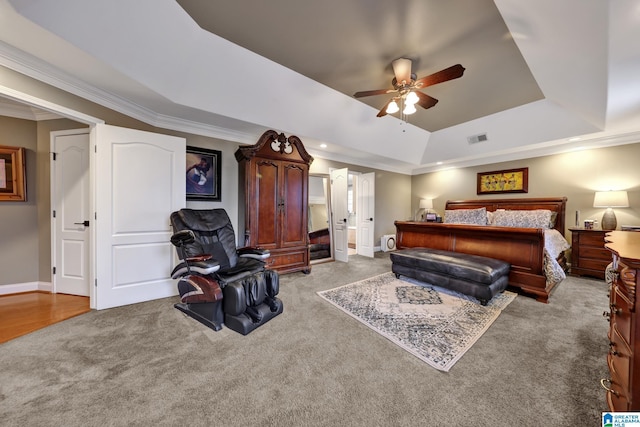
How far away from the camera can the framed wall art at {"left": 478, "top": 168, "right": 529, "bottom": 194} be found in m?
4.99

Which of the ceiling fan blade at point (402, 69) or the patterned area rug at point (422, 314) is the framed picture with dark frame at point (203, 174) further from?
the ceiling fan blade at point (402, 69)

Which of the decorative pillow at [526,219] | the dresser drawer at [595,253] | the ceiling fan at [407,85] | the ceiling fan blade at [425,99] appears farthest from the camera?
the decorative pillow at [526,219]

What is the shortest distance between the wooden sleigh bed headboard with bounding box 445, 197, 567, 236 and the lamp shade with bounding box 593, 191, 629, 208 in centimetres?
56

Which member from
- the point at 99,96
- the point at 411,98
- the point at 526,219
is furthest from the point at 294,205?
the point at 526,219

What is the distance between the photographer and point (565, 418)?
129cm

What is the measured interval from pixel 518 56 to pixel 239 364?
424 centimetres

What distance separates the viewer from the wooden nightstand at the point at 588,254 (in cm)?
373

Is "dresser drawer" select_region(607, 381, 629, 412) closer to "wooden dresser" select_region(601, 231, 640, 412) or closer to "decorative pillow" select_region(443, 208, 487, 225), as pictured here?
"wooden dresser" select_region(601, 231, 640, 412)

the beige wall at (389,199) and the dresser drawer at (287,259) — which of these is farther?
the beige wall at (389,199)

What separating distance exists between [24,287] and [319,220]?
503cm

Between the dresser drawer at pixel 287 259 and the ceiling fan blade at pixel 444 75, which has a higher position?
the ceiling fan blade at pixel 444 75

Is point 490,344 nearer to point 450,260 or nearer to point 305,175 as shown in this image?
point 450,260

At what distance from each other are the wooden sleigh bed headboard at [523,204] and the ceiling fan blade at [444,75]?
4.10 m

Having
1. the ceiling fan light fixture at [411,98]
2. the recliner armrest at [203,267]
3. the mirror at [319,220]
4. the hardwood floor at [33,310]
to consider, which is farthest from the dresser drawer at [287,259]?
the ceiling fan light fixture at [411,98]
